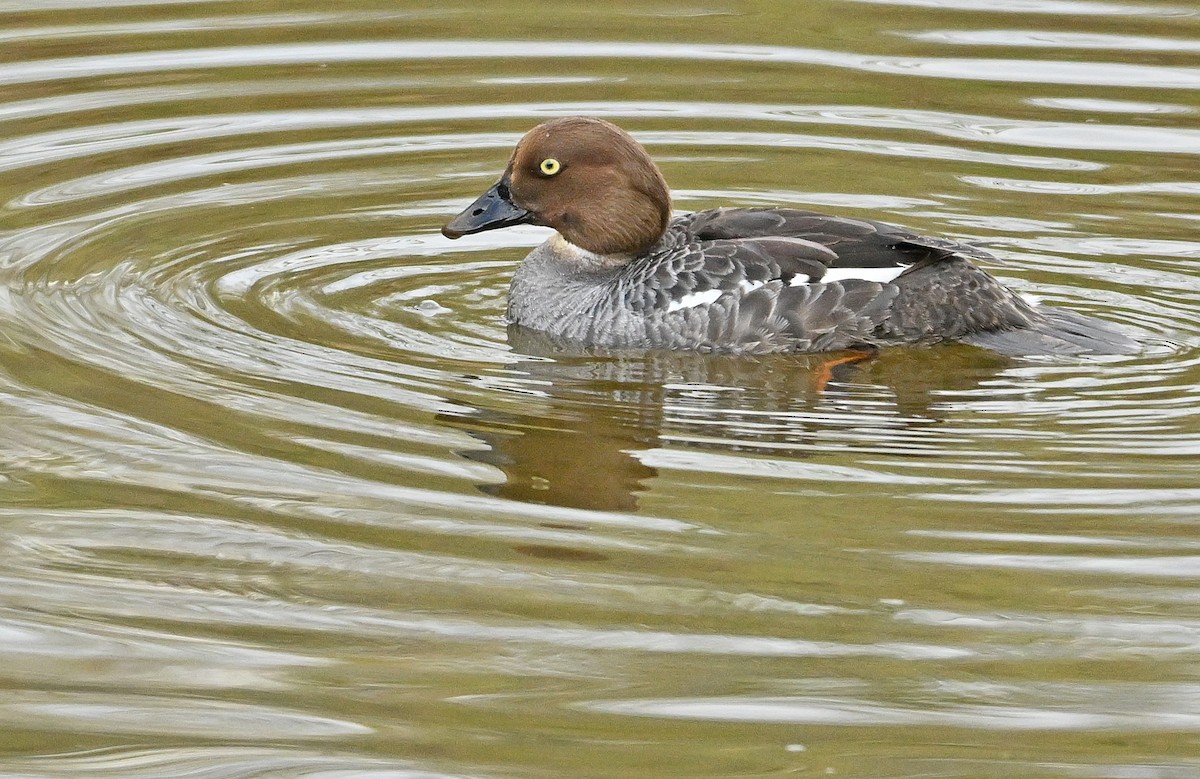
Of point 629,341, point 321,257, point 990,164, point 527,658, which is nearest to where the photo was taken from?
point 527,658

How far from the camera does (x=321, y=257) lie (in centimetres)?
928

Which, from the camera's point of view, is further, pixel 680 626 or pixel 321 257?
pixel 321 257

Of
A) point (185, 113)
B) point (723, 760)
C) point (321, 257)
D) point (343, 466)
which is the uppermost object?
point (185, 113)

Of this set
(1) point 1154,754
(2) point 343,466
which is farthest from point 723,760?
(2) point 343,466

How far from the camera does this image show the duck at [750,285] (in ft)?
26.8

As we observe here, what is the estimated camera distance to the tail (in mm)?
8008

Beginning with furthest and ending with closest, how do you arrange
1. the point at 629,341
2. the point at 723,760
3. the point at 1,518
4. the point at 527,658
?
the point at 629,341
the point at 1,518
the point at 527,658
the point at 723,760

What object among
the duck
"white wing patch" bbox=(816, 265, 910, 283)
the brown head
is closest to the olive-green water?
the duck

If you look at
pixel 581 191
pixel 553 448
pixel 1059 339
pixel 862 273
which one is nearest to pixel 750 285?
pixel 862 273

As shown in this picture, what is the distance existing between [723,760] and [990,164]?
6730 mm

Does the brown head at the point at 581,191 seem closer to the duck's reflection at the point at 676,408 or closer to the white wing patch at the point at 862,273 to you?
the duck's reflection at the point at 676,408

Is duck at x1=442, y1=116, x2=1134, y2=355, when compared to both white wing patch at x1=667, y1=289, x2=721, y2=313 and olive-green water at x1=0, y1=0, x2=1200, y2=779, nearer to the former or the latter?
white wing patch at x1=667, y1=289, x2=721, y2=313

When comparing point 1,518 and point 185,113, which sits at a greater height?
point 185,113

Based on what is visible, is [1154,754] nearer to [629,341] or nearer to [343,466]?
[343,466]
